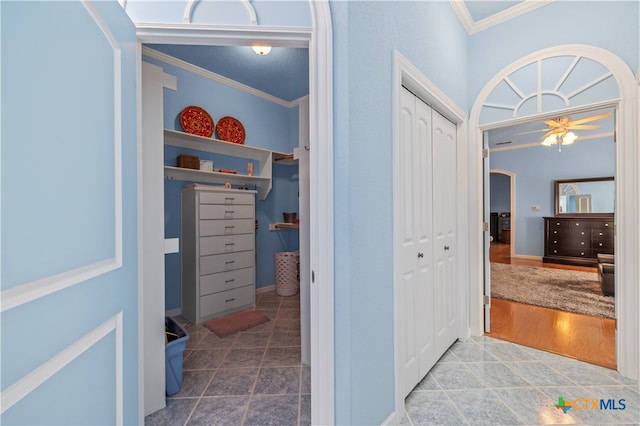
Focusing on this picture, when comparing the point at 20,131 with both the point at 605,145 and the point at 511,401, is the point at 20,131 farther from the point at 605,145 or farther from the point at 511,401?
the point at 605,145

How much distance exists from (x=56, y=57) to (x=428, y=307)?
2.23 metres

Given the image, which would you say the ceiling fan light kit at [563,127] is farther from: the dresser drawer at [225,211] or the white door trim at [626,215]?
the dresser drawer at [225,211]

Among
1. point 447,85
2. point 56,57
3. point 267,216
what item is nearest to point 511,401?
point 447,85

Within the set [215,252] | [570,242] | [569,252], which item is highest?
[215,252]

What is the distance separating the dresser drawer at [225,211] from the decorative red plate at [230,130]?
91 cm

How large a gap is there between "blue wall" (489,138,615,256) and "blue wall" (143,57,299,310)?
585 cm

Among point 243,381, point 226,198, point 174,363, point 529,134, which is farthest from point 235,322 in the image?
point 529,134

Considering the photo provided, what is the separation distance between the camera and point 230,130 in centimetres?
335

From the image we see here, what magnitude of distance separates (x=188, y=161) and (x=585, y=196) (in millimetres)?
7736

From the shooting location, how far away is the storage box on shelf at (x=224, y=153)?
290 centimetres

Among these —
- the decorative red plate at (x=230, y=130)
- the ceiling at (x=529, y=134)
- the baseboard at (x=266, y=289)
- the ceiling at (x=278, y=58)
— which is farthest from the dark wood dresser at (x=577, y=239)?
the decorative red plate at (x=230, y=130)

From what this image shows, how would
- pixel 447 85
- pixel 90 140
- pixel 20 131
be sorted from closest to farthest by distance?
pixel 20 131
pixel 90 140
pixel 447 85

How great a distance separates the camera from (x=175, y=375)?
169 cm

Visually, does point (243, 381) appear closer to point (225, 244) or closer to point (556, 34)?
point (225, 244)
